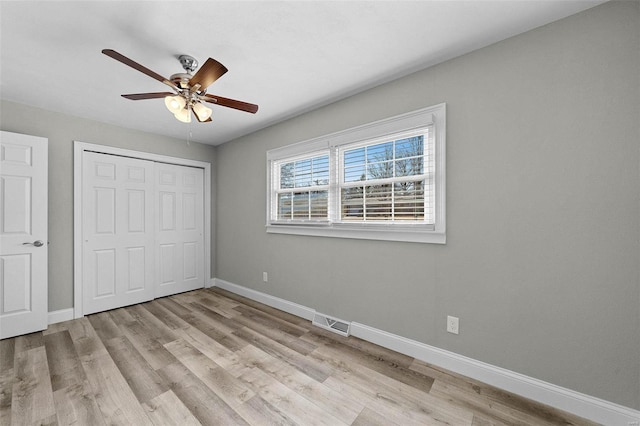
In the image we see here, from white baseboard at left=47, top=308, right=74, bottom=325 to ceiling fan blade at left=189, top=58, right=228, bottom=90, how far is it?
3.30 m

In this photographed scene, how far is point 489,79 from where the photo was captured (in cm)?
196

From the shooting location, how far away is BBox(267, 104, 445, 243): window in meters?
2.23

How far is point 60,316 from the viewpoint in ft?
10.2

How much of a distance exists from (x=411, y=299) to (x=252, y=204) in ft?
8.72

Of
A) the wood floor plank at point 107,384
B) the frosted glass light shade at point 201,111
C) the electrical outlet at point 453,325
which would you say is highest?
the frosted glass light shade at point 201,111

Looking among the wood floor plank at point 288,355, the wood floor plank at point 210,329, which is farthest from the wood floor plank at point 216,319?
the wood floor plank at point 288,355

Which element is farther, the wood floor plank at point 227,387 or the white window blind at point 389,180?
the white window blind at point 389,180

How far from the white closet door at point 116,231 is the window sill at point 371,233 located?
2.16m

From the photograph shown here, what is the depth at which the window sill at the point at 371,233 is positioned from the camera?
7.28 ft

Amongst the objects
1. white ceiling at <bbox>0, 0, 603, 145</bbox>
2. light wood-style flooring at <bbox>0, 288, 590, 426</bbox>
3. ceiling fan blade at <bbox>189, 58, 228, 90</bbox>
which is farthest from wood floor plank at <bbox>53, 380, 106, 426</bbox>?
white ceiling at <bbox>0, 0, 603, 145</bbox>

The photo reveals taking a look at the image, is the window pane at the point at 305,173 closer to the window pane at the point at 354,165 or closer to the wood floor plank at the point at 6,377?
the window pane at the point at 354,165

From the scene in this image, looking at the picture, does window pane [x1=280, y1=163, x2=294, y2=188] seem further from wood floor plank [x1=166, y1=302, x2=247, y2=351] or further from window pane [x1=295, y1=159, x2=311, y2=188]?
wood floor plank [x1=166, y1=302, x2=247, y2=351]

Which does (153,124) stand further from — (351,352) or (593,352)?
(593,352)

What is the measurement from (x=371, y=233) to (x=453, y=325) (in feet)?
3.42
